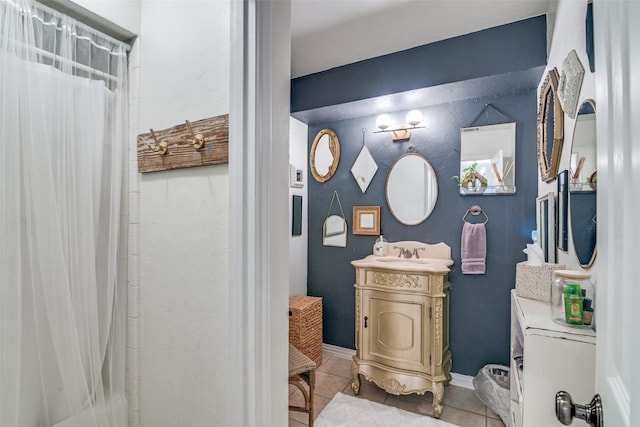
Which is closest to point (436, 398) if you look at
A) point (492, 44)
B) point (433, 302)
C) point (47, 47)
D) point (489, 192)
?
point (433, 302)

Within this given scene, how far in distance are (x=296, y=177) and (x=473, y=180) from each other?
1592 mm

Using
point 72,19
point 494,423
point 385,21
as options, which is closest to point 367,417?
point 494,423

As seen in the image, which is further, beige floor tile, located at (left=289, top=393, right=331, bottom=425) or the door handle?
beige floor tile, located at (left=289, top=393, right=331, bottom=425)

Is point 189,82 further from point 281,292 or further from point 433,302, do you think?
point 433,302

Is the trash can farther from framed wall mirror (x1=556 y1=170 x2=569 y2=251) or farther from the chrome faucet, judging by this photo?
framed wall mirror (x1=556 y1=170 x2=569 y2=251)

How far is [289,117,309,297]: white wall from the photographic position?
9.68 ft

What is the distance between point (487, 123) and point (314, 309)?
2169 mm

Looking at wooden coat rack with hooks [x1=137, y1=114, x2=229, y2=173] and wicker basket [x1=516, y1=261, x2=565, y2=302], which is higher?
wooden coat rack with hooks [x1=137, y1=114, x2=229, y2=173]

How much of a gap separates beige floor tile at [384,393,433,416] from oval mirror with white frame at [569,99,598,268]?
1508 mm

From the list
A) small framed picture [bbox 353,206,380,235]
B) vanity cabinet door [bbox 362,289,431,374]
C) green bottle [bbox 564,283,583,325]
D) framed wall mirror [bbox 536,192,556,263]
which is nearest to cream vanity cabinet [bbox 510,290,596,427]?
green bottle [bbox 564,283,583,325]

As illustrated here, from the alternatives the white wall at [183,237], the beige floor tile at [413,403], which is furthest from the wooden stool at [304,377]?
the beige floor tile at [413,403]

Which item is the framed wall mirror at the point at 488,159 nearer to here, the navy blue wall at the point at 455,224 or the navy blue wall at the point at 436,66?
the navy blue wall at the point at 455,224

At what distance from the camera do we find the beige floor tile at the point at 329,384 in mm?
2373

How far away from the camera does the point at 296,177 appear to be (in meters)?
3.01
